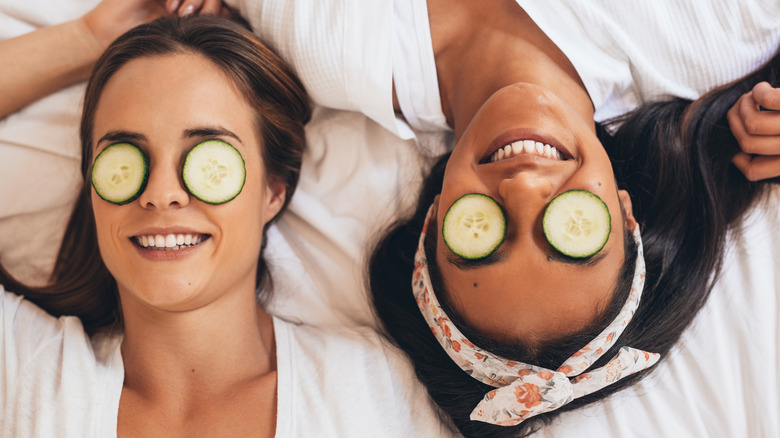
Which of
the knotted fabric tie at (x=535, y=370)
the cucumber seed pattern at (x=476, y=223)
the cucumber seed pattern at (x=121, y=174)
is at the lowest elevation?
the knotted fabric tie at (x=535, y=370)

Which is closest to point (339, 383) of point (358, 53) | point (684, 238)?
point (358, 53)

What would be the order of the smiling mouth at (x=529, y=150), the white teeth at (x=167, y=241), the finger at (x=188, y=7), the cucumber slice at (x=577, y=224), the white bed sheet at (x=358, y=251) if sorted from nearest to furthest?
1. the cucumber slice at (x=577, y=224)
2. the smiling mouth at (x=529, y=150)
3. the white teeth at (x=167, y=241)
4. the white bed sheet at (x=358, y=251)
5. the finger at (x=188, y=7)

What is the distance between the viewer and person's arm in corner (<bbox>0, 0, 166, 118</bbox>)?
82.3 inches

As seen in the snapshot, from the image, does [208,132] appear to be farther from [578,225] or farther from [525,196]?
[578,225]

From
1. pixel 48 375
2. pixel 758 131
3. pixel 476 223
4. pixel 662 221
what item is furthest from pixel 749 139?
pixel 48 375

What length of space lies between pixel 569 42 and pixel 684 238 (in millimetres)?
698

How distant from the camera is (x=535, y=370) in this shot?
1.69 metres

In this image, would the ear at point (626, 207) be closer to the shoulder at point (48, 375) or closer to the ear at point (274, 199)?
the ear at point (274, 199)

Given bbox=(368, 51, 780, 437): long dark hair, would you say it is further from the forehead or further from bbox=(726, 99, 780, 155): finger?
the forehead

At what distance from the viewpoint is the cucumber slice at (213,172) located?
5.63 ft

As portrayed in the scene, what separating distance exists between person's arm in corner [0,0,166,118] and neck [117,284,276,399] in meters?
0.76

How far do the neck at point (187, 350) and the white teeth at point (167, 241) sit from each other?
0.21 meters

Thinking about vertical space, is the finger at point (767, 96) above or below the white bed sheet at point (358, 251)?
above

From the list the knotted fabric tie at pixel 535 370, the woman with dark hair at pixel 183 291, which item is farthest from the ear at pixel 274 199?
the knotted fabric tie at pixel 535 370
